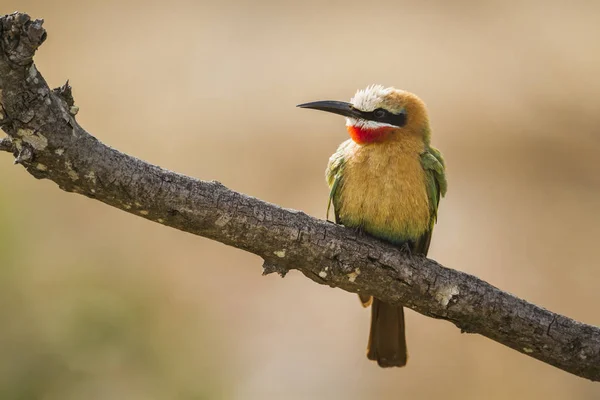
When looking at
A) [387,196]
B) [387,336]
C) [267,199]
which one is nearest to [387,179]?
[387,196]

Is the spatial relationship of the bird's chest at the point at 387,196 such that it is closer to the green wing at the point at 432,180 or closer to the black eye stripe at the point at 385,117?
the green wing at the point at 432,180

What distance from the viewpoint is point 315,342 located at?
4258mm

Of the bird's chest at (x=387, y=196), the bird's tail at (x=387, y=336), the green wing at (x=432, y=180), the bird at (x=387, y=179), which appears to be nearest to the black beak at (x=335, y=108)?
the bird at (x=387, y=179)

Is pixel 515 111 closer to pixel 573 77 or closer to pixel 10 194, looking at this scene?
pixel 573 77

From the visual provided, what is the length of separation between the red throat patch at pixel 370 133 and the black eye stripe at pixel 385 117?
43 mm

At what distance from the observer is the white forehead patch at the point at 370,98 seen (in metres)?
2.54

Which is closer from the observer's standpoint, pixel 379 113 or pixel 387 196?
pixel 387 196

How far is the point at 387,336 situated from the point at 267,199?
2.46 m

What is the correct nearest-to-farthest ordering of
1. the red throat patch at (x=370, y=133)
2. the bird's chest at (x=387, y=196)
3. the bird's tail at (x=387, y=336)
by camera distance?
the bird's chest at (x=387, y=196), the red throat patch at (x=370, y=133), the bird's tail at (x=387, y=336)

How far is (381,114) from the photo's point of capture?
8.35 feet

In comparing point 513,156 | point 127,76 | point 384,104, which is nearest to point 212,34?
point 127,76

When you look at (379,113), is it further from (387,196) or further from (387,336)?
(387,336)

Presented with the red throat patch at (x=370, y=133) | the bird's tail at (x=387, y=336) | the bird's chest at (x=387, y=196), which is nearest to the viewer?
the bird's chest at (x=387, y=196)

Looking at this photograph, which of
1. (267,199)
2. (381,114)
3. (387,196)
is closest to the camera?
(387,196)
